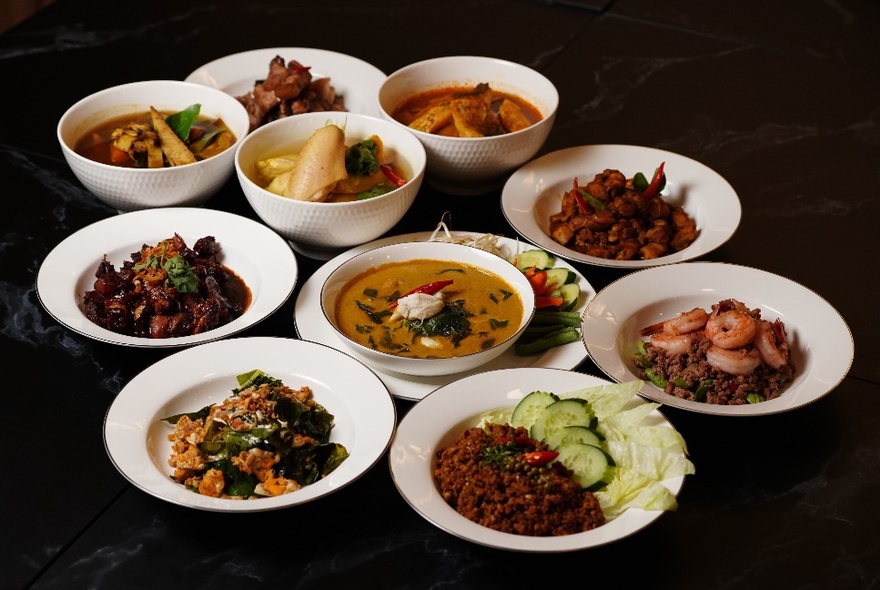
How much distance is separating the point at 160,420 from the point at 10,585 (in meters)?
0.47

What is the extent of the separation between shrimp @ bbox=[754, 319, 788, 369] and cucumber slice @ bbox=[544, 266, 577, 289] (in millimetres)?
550

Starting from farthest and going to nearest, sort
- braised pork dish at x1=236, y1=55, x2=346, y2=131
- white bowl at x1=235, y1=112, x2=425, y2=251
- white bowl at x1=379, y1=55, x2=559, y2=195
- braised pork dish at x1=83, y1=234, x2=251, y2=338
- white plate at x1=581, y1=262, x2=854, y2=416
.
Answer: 1. braised pork dish at x1=236, y1=55, x2=346, y2=131
2. white bowl at x1=379, y1=55, x2=559, y2=195
3. white bowl at x1=235, y1=112, x2=425, y2=251
4. braised pork dish at x1=83, y1=234, x2=251, y2=338
5. white plate at x1=581, y1=262, x2=854, y2=416

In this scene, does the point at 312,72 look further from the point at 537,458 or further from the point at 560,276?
the point at 537,458

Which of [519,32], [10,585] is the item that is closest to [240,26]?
[519,32]

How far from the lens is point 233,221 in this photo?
292cm

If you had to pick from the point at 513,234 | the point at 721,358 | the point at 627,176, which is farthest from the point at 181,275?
the point at 627,176

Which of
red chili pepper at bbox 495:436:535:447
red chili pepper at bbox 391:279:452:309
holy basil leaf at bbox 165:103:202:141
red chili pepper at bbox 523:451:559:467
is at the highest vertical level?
holy basil leaf at bbox 165:103:202:141

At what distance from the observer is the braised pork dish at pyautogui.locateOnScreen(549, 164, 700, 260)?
9.57ft

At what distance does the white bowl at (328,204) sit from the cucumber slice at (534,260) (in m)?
0.39

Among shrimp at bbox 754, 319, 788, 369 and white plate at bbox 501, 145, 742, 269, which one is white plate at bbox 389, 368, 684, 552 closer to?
shrimp at bbox 754, 319, 788, 369

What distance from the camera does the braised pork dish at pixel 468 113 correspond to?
3.17 meters

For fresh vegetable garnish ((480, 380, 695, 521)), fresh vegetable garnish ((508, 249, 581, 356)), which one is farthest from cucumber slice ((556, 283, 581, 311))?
fresh vegetable garnish ((480, 380, 695, 521))

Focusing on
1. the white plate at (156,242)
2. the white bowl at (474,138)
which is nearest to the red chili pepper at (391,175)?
the white bowl at (474,138)

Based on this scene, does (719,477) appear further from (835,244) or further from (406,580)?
(835,244)
